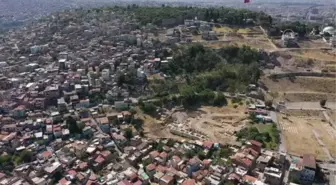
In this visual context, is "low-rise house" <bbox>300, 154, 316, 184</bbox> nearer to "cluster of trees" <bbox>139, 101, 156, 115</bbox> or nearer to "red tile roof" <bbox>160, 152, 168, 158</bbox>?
"red tile roof" <bbox>160, 152, 168, 158</bbox>

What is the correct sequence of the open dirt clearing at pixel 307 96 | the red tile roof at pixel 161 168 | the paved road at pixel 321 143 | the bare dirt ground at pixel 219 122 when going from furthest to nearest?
the open dirt clearing at pixel 307 96 → the bare dirt ground at pixel 219 122 → the paved road at pixel 321 143 → the red tile roof at pixel 161 168

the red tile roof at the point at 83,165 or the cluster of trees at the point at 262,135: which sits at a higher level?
the red tile roof at the point at 83,165

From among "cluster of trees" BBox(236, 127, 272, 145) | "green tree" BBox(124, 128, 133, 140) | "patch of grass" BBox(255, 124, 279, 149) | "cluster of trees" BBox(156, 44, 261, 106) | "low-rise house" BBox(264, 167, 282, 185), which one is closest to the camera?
"low-rise house" BBox(264, 167, 282, 185)

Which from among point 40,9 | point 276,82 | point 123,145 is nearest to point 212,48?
point 276,82

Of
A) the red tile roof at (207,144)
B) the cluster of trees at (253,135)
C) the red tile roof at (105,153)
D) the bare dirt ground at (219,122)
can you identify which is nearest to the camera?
the red tile roof at (105,153)

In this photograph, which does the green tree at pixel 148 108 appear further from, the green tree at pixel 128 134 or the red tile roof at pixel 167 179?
the red tile roof at pixel 167 179

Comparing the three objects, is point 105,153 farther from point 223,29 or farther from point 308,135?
point 223,29

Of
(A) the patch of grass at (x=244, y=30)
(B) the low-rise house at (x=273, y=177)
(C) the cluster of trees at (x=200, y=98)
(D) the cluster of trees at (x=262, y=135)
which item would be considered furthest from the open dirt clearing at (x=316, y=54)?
(B) the low-rise house at (x=273, y=177)

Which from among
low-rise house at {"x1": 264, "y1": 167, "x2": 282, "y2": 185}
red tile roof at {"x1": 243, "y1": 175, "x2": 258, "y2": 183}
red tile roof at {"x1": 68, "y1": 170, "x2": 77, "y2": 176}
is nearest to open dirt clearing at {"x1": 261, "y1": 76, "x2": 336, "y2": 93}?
low-rise house at {"x1": 264, "y1": 167, "x2": 282, "y2": 185}
